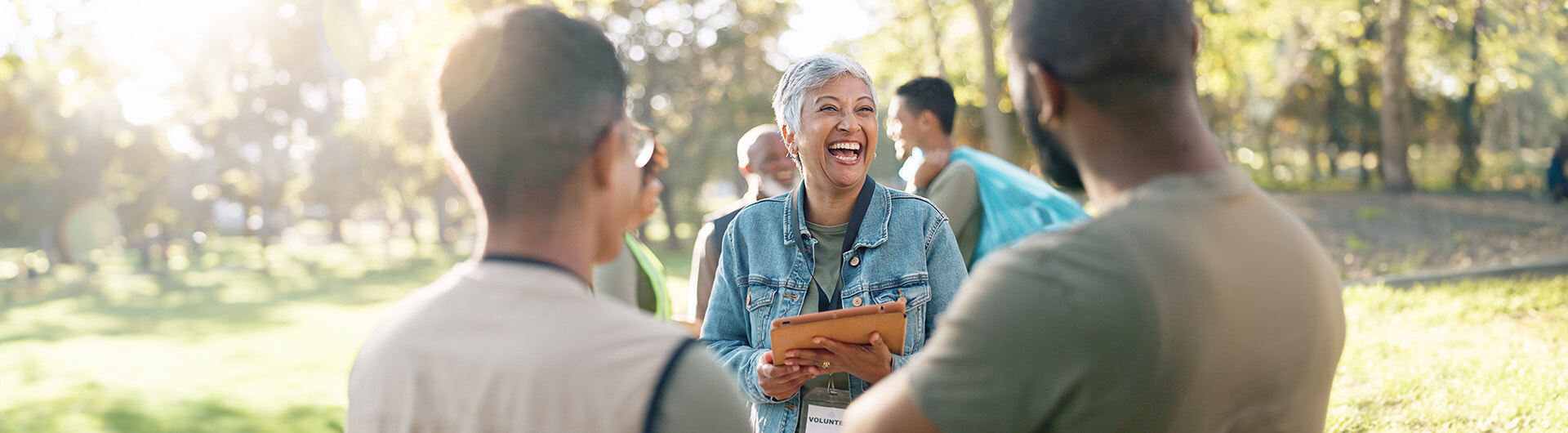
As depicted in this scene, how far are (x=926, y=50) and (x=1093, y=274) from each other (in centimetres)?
2780

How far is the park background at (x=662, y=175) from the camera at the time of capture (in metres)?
8.21

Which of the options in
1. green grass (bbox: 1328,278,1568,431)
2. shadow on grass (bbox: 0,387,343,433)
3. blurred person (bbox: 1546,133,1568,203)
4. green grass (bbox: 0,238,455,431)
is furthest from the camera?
blurred person (bbox: 1546,133,1568,203)

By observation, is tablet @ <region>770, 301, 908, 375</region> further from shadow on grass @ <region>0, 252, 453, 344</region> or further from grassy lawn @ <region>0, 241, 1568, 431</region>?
shadow on grass @ <region>0, 252, 453, 344</region>

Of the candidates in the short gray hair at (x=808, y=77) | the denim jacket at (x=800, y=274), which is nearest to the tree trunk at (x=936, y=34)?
the short gray hair at (x=808, y=77)

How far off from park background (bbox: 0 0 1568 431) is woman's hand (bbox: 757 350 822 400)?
131 cm

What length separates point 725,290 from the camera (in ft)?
10.2

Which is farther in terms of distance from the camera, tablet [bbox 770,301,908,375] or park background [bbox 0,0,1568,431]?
park background [bbox 0,0,1568,431]

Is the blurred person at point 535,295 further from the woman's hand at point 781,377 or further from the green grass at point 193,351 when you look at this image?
the green grass at point 193,351

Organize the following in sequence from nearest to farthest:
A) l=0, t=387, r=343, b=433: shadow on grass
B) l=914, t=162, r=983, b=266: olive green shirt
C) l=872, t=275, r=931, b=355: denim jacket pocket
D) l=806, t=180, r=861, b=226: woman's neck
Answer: l=872, t=275, r=931, b=355: denim jacket pocket → l=806, t=180, r=861, b=226: woman's neck → l=914, t=162, r=983, b=266: olive green shirt → l=0, t=387, r=343, b=433: shadow on grass

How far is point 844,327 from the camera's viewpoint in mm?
2596

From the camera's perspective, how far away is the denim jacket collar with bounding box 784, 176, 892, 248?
3.01 metres

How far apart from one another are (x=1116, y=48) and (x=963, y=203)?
2.91 metres

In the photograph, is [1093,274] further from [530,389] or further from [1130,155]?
[530,389]

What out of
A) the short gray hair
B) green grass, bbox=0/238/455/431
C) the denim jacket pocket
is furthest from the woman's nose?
green grass, bbox=0/238/455/431
